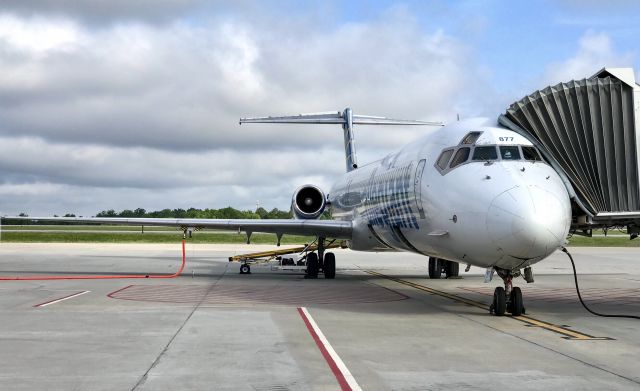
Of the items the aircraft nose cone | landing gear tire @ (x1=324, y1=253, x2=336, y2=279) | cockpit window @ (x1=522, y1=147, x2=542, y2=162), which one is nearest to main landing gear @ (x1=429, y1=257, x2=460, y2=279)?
landing gear tire @ (x1=324, y1=253, x2=336, y2=279)

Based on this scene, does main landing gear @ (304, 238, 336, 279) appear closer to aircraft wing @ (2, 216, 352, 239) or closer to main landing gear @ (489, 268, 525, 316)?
aircraft wing @ (2, 216, 352, 239)

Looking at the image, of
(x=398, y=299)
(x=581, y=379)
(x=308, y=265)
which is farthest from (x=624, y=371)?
(x=308, y=265)

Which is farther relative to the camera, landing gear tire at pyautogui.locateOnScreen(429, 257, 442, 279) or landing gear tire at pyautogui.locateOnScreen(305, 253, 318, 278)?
landing gear tire at pyautogui.locateOnScreen(429, 257, 442, 279)

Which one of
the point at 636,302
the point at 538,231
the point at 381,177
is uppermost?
the point at 381,177

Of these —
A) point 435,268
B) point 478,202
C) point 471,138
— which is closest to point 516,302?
point 478,202

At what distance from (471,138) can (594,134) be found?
8.72ft

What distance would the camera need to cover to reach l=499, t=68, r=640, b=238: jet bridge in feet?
42.6

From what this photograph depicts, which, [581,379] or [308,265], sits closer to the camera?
[581,379]

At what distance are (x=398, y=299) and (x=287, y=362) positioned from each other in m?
8.44

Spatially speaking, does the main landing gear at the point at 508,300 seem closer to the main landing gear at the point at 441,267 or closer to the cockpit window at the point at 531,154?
the cockpit window at the point at 531,154

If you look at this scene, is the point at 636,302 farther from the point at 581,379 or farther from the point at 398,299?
the point at 581,379

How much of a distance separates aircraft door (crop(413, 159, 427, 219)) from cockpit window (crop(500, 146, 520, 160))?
2012 millimetres

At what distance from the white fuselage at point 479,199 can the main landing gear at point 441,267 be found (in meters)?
7.53

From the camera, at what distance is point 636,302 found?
1570cm
